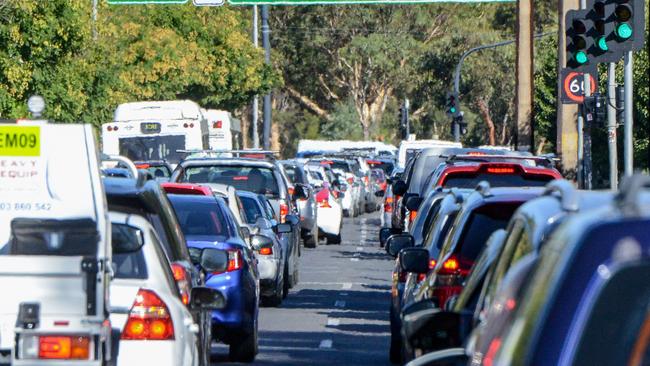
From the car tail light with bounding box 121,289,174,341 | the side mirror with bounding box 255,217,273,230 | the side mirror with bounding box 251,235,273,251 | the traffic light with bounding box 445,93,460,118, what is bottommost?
the side mirror with bounding box 251,235,273,251

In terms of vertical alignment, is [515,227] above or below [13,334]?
above

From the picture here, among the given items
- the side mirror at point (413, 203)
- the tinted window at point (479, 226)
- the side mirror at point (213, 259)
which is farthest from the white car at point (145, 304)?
the side mirror at point (413, 203)

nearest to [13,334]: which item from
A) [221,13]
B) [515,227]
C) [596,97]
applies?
[515,227]

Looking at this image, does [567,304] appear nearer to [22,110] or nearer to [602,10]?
[602,10]

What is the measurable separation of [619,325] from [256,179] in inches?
809

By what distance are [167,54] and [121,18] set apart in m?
1.93

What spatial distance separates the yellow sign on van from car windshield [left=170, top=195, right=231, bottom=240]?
6557mm

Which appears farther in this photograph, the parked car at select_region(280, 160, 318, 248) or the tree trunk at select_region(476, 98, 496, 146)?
the tree trunk at select_region(476, 98, 496, 146)

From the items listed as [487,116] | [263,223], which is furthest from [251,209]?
[487,116]

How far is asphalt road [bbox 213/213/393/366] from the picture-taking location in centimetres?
1533

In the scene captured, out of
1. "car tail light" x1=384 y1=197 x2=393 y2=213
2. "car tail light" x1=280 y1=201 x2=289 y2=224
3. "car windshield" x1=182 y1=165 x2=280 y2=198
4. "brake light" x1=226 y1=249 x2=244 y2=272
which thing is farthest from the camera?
"car tail light" x1=384 y1=197 x2=393 y2=213

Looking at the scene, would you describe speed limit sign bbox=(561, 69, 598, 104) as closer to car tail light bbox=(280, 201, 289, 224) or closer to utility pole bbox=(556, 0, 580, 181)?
utility pole bbox=(556, 0, 580, 181)

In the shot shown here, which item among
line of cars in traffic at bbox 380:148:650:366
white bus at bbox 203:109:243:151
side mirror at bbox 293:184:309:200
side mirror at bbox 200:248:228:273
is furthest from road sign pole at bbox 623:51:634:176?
white bus at bbox 203:109:243:151

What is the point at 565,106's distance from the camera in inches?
1252
